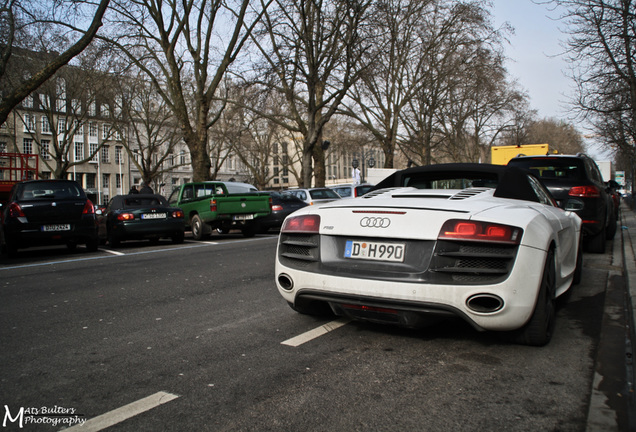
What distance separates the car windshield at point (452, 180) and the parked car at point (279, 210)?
11532 mm

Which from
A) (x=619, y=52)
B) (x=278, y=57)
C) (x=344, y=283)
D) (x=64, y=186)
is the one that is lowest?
(x=344, y=283)

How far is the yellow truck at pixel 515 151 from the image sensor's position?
2161 centimetres

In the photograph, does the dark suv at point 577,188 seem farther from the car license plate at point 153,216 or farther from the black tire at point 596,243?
the car license plate at point 153,216

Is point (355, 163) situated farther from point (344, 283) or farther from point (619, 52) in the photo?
point (344, 283)

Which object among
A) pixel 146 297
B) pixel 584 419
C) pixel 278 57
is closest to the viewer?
pixel 584 419

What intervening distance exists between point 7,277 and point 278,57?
18832 mm

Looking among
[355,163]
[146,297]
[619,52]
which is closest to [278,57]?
[355,163]

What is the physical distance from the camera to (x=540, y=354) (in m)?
3.75

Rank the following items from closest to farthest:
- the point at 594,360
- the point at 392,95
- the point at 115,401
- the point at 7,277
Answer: the point at 115,401
the point at 594,360
the point at 7,277
the point at 392,95

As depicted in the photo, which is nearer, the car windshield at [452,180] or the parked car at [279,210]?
the car windshield at [452,180]

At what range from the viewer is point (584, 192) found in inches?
365

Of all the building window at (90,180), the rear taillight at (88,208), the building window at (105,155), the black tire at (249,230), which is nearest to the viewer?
the rear taillight at (88,208)

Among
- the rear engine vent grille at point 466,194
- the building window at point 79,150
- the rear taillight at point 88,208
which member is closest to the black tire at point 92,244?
the rear taillight at point 88,208

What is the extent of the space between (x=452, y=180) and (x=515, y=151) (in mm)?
18232
